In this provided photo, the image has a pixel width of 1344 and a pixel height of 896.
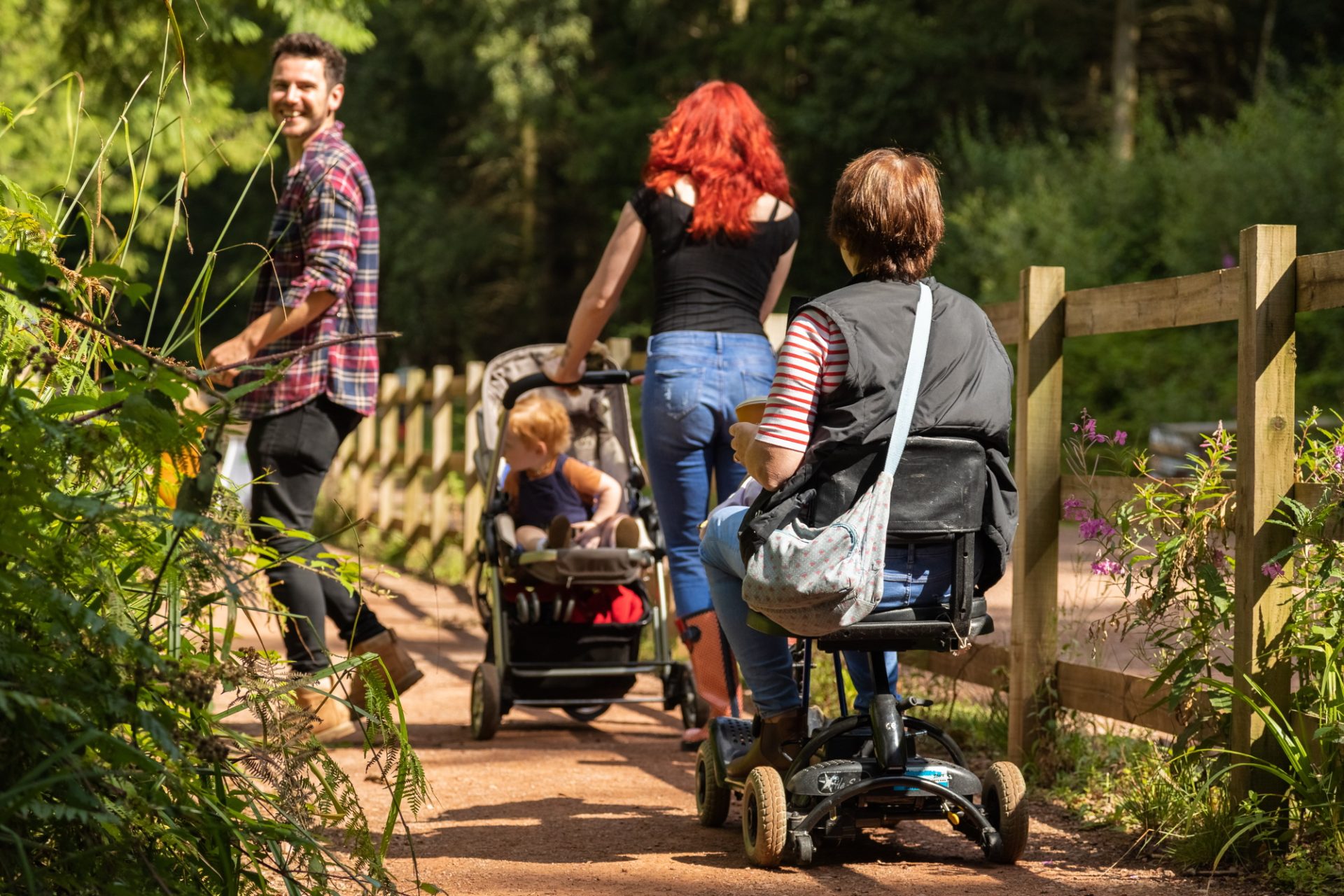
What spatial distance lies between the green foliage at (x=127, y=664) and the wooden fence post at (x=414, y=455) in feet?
31.1

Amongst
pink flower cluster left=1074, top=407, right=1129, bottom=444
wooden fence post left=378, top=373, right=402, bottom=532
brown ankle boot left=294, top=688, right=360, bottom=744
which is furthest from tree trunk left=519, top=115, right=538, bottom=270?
pink flower cluster left=1074, top=407, right=1129, bottom=444

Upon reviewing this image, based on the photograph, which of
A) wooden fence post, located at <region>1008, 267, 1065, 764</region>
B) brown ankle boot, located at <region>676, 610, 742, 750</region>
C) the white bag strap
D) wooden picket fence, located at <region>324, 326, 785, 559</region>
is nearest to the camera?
the white bag strap

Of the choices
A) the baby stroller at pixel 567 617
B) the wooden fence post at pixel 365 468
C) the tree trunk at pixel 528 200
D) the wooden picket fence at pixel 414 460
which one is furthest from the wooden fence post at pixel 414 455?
the tree trunk at pixel 528 200

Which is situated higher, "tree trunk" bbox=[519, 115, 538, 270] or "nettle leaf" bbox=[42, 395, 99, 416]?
"tree trunk" bbox=[519, 115, 538, 270]

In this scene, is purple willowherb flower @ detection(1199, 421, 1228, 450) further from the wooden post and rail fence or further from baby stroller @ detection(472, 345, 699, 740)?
baby stroller @ detection(472, 345, 699, 740)

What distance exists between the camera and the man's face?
505cm

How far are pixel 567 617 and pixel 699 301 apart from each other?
1.60 meters

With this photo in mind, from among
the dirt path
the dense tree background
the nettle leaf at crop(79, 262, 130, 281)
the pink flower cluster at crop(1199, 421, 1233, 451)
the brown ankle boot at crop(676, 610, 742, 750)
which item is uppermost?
the dense tree background

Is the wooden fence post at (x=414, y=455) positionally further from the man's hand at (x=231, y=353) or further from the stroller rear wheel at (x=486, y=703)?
the man's hand at (x=231, y=353)

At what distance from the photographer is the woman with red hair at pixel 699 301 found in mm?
4648

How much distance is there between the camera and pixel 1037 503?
4531 mm

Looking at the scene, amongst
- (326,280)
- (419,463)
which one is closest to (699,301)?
(326,280)

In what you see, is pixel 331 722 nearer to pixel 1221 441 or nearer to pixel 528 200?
pixel 1221 441

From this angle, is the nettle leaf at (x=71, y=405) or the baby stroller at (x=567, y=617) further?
the baby stroller at (x=567, y=617)
